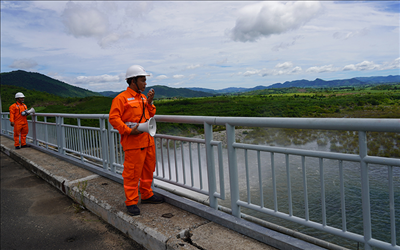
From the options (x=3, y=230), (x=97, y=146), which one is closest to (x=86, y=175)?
(x=97, y=146)

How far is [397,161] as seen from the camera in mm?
2051

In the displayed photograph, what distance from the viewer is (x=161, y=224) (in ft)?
11.1

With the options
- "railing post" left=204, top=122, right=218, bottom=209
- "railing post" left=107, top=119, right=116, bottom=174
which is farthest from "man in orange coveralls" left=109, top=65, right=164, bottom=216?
"railing post" left=107, top=119, right=116, bottom=174

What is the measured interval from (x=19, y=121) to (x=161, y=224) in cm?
945

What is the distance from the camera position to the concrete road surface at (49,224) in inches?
141

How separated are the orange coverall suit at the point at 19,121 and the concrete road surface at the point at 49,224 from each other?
4.91 meters

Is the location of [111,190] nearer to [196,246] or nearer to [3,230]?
[3,230]

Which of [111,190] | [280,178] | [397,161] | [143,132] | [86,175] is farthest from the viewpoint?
[280,178]

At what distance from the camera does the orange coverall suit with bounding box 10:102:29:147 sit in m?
10.5

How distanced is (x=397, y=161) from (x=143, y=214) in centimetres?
272

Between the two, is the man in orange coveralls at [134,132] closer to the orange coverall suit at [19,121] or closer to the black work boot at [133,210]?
the black work boot at [133,210]

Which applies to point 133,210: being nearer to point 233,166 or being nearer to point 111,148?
point 233,166

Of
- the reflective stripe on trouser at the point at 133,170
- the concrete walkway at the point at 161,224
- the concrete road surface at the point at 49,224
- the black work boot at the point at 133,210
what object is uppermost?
the reflective stripe on trouser at the point at 133,170

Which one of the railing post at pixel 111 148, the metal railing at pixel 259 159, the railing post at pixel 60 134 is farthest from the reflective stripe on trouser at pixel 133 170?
the railing post at pixel 60 134
